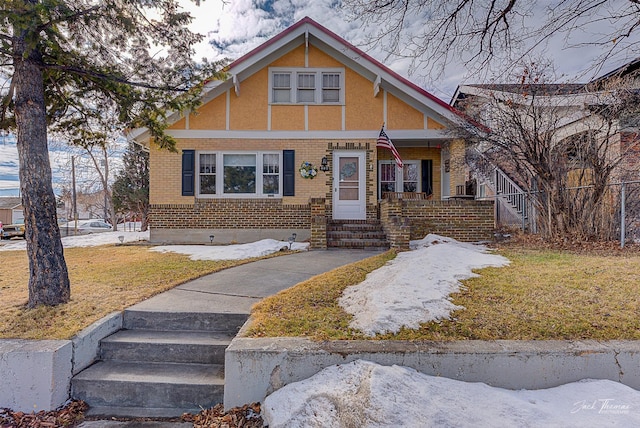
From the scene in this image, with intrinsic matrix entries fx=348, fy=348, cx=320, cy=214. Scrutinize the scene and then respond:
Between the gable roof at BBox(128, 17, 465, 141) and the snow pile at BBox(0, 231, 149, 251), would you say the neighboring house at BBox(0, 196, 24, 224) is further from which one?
the gable roof at BBox(128, 17, 465, 141)

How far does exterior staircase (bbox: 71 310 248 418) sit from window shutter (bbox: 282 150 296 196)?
7.24 meters

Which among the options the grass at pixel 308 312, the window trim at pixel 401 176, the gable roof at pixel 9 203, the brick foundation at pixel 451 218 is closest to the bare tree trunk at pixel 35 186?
the grass at pixel 308 312

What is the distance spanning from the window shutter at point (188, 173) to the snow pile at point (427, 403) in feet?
29.6

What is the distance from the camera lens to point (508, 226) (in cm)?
1173

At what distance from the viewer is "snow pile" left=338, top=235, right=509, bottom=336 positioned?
128 inches

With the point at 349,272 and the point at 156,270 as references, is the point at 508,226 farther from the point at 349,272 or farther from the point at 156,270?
the point at 156,270

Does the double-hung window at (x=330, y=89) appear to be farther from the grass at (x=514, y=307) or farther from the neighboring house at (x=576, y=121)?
the grass at (x=514, y=307)

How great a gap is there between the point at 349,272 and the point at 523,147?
5852mm

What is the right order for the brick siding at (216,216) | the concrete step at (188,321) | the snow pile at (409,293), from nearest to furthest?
1. the snow pile at (409,293)
2. the concrete step at (188,321)
3. the brick siding at (216,216)

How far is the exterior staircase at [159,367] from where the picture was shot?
2.95m

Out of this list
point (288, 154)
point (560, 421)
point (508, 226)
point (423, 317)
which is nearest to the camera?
point (560, 421)

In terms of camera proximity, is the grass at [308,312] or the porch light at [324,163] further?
the porch light at [324,163]

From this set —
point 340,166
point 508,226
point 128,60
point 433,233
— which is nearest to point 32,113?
point 128,60

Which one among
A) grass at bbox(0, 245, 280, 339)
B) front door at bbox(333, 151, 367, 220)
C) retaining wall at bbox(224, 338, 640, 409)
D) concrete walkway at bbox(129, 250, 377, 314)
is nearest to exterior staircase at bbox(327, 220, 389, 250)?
front door at bbox(333, 151, 367, 220)
